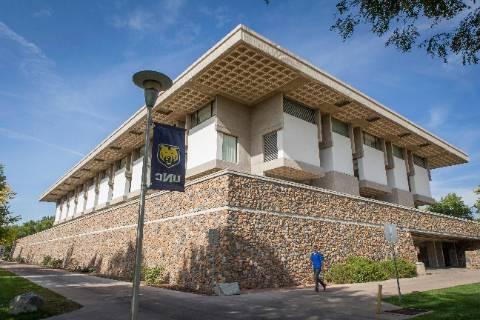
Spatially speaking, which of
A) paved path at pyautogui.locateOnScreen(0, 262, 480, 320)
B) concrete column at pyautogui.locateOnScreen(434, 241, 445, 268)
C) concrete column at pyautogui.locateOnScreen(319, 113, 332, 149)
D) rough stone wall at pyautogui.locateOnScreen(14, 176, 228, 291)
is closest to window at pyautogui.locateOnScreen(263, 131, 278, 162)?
concrete column at pyautogui.locateOnScreen(319, 113, 332, 149)

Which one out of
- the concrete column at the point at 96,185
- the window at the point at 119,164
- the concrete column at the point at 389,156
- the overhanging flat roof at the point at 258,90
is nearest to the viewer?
the overhanging flat roof at the point at 258,90

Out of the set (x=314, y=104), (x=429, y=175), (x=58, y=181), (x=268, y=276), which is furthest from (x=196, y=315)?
(x=58, y=181)

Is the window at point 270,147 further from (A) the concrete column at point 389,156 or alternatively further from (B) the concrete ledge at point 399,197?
(B) the concrete ledge at point 399,197

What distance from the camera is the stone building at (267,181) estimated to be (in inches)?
687

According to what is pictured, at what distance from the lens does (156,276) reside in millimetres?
19391

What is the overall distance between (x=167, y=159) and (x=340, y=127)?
2473cm

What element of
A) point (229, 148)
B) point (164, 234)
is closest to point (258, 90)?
point (229, 148)

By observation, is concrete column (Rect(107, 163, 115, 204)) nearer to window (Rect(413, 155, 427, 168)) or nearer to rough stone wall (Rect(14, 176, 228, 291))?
rough stone wall (Rect(14, 176, 228, 291))

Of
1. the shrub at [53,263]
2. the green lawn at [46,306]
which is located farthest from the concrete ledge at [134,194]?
the green lawn at [46,306]

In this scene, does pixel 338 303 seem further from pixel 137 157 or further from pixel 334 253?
pixel 137 157

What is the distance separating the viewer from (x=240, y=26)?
63.1 feet

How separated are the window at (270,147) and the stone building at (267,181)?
4.0 inches

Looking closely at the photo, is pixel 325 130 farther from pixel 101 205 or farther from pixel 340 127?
pixel 101 205

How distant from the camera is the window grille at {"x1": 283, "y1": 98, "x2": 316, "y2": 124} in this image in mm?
25534
